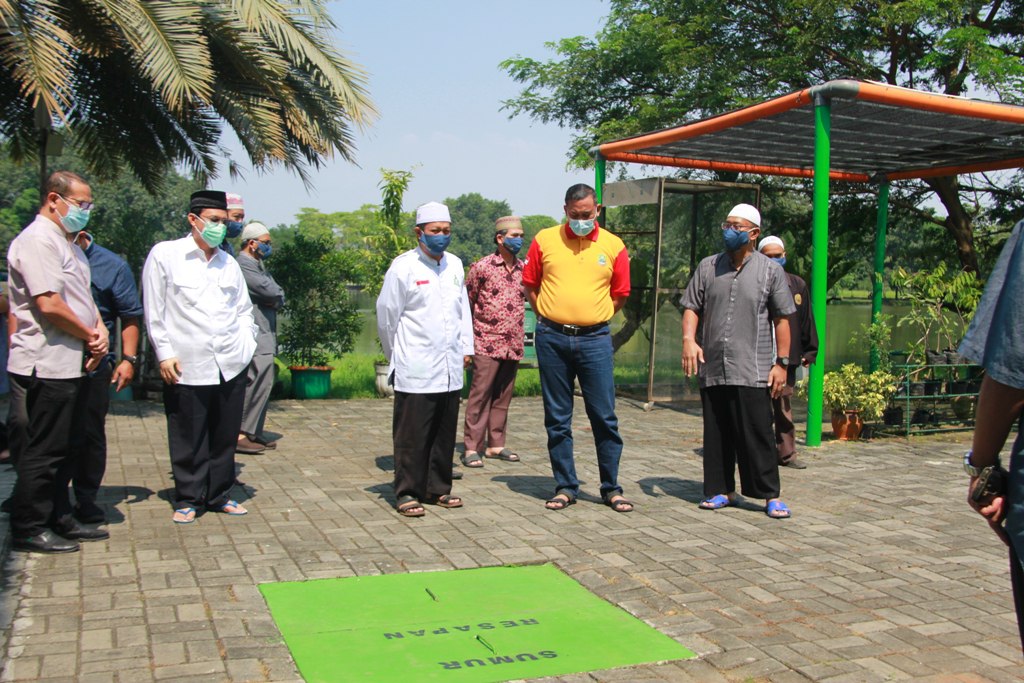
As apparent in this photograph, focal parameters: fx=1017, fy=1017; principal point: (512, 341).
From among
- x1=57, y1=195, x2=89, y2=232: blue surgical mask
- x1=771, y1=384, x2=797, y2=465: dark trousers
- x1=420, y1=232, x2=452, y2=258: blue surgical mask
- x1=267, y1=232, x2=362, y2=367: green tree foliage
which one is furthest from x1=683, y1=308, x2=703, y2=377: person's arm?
x1=267, y1=232, x2=362, y2=367: green tree foliage

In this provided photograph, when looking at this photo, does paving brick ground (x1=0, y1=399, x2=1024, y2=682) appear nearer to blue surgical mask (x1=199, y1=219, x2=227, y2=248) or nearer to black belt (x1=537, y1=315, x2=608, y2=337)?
black belt (x1=537, y1=315, x2=608, y2=337)

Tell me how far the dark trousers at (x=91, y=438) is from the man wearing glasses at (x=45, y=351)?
0.71 feet

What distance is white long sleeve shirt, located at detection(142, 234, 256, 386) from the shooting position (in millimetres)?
5910

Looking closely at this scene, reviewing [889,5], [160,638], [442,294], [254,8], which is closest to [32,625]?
[160,638]

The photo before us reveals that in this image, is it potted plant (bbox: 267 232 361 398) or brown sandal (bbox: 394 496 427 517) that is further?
potted plant (bbox: 267 232 361 398)

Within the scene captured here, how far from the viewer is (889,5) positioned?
51.1 feet

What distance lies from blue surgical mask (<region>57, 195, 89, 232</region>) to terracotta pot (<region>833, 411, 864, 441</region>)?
23.5 ft

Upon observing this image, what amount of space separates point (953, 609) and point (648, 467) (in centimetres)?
361

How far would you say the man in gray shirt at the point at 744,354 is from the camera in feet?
21.0

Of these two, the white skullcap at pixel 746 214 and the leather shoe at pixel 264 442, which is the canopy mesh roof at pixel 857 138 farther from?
the leather shoe at pixel 264 442

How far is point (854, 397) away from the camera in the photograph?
32.3 feet

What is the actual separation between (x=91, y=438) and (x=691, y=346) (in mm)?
3658

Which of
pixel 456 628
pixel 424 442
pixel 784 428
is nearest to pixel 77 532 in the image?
pixel 424 442

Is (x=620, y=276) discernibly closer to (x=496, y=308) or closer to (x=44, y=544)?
(x=496, y=308)
